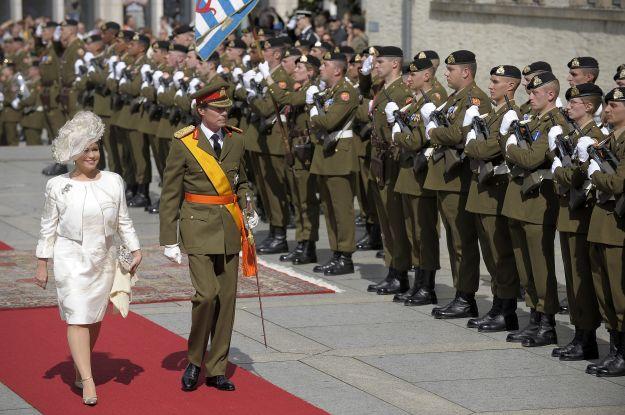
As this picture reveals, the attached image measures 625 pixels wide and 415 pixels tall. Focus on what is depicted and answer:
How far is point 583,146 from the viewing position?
914cm

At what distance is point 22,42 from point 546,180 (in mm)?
19169

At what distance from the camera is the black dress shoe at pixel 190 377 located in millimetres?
8711

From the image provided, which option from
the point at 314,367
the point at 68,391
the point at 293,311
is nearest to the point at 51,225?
the point at 68,391

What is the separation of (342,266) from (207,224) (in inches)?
178

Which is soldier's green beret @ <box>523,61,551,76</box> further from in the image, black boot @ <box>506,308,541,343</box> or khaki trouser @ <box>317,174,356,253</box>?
khaki trouser @ <box>317,174,356,253</box>

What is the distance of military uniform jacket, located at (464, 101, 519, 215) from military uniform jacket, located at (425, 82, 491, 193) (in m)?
0.26

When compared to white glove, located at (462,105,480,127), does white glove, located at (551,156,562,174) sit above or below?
below

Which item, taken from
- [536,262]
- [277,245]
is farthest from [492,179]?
[277,245]

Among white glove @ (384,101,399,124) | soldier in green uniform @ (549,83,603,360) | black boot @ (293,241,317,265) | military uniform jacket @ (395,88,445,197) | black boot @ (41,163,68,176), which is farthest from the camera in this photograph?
black boot @ (41,163,68,176)

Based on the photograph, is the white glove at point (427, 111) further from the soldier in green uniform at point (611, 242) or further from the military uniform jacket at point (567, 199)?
the soldier in green uniform at point (611, 242)

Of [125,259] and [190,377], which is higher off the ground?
[125,259]

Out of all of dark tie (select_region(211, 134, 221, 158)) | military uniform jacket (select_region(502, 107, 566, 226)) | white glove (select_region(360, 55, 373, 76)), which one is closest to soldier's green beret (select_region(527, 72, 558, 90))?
military uniform jacket (select_region(502, 107, 566, 226))

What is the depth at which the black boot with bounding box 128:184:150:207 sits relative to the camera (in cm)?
1772

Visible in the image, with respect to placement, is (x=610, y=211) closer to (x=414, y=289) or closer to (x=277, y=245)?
(x=414, y=289)
